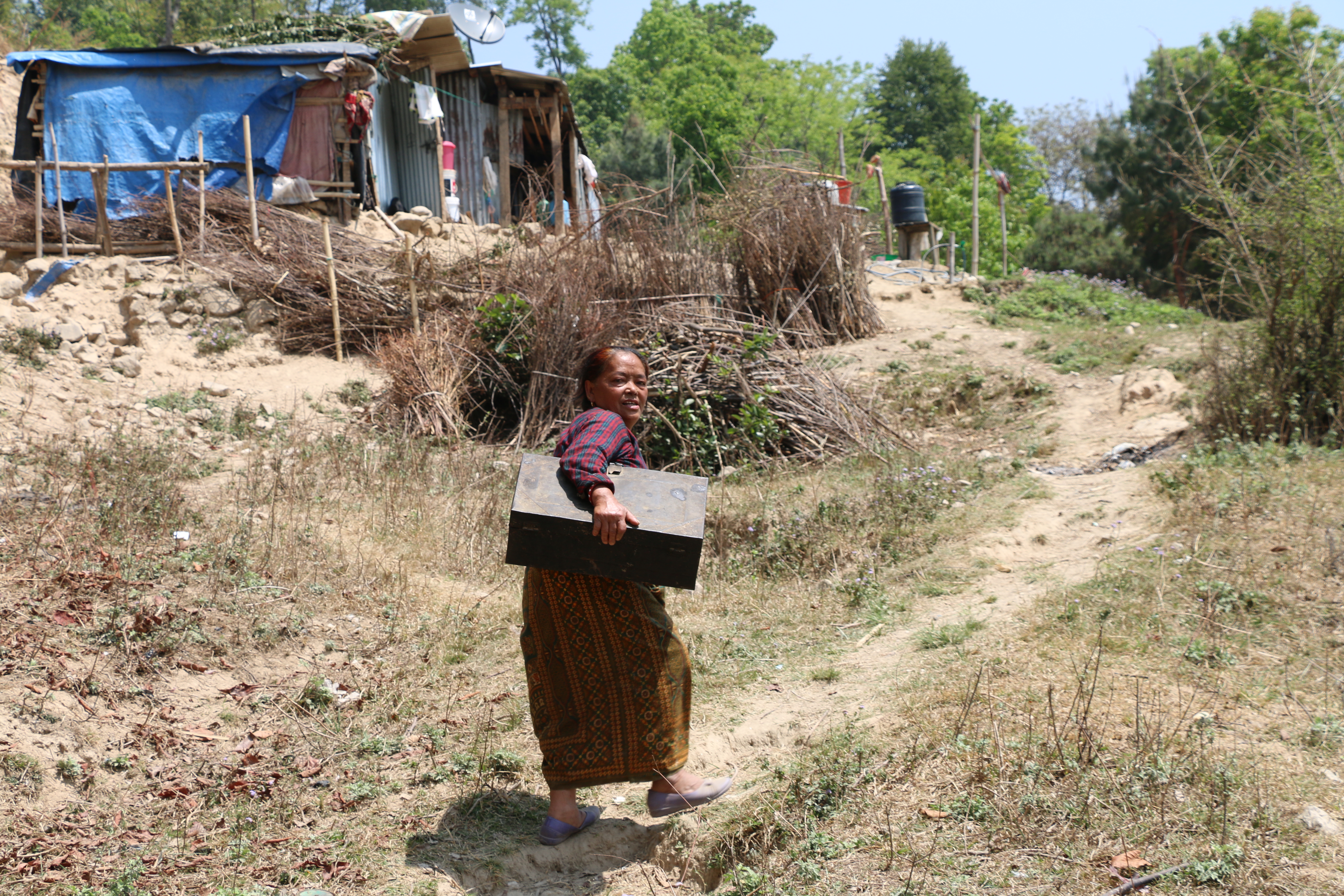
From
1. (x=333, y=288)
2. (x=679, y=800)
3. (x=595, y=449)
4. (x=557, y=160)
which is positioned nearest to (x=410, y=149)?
(x=557, y=160)

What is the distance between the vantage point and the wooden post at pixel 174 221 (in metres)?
9.22

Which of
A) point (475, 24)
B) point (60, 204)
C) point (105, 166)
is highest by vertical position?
point (475, 24)

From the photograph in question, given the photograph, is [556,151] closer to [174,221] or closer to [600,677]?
[174,221]

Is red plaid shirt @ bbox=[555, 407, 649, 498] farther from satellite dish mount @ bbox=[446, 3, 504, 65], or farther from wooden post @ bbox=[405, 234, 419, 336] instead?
satellite dish mount @ bbox=[446, 3, 504, 65]

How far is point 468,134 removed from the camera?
1412 cm

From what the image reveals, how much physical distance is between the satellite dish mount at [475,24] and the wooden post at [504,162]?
2.23ft

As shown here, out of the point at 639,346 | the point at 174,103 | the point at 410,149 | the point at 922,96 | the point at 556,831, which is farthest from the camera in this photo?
the point at 922,96

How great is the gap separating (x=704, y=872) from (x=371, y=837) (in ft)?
3.25

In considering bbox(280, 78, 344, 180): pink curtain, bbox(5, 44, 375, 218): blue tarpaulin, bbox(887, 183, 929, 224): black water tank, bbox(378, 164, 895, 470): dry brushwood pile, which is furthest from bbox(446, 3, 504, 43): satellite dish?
bbox(887, 183, 929, 224): black water tank

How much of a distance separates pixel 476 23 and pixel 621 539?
13455mm

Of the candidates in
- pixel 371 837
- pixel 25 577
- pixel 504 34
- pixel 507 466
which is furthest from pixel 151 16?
pixel 371 837

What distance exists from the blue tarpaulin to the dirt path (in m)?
7.05

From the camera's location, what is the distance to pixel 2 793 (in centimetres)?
286

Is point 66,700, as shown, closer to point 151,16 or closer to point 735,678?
point 735,678
